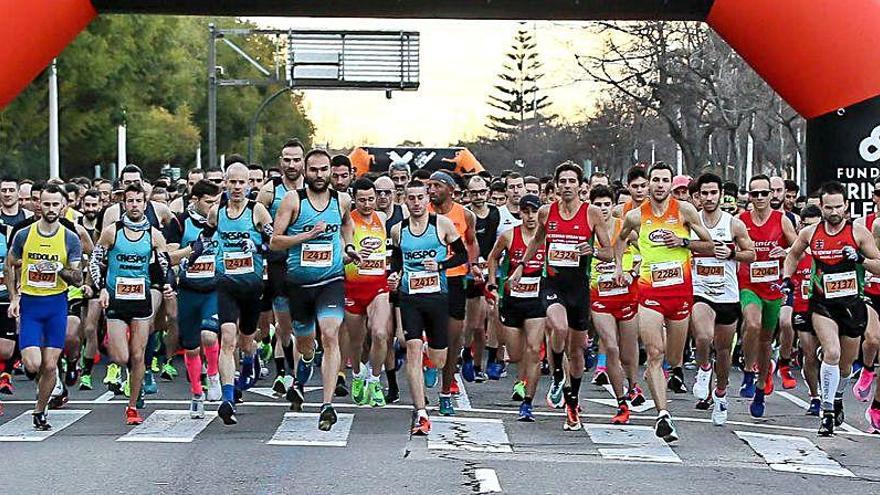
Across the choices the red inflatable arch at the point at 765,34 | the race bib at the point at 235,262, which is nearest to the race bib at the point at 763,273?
the red inflatable arch at the point at 765,34

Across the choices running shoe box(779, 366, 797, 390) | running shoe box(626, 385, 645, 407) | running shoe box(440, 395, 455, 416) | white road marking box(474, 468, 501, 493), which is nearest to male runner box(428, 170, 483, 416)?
running shoe box(440, 395, 455, 416)

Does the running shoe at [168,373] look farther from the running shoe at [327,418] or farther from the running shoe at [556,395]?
the running shoe at [327,418]

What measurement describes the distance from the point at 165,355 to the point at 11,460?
6.36 metres

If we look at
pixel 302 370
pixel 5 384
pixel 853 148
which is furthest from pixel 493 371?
pixel 5 384

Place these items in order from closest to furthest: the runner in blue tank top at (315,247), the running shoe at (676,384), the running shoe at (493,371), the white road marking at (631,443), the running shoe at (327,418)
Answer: the white road marking at (631,443) → the running shoe at (327,418) → the runner in blue tank top at (315,247) → the running shoe at (676,384) → the running shoe at (493,371)

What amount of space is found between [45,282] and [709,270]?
5.20 meters

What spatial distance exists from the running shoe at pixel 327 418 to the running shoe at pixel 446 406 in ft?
4.73

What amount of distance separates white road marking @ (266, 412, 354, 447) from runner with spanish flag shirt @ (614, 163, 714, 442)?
2.34m

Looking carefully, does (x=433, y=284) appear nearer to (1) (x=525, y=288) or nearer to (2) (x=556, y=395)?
(1) (x=525, y=288)

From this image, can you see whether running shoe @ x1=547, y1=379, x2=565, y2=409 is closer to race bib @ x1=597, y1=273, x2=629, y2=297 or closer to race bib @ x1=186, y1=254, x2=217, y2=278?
race bib @ x1=597, y1=273, x2=629, y2=297

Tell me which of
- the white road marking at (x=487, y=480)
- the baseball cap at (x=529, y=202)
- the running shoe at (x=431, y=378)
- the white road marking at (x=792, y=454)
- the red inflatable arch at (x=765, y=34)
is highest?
the red inflatable arch at (x=765, y=34)

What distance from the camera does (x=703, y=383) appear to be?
14.3m

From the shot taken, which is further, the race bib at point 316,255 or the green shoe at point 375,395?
the green shoe at point 375,395

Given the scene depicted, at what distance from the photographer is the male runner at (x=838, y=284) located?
12930 millimetres
